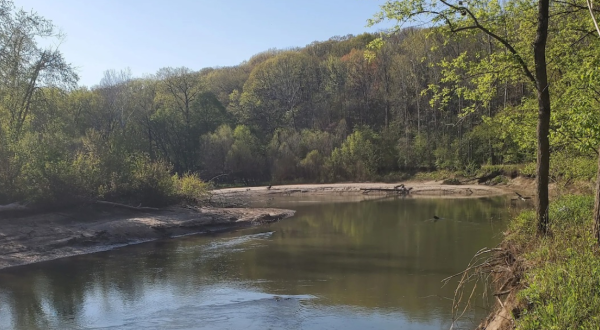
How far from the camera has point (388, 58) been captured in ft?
217

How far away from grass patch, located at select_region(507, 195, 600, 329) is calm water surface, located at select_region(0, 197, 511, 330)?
3.11m

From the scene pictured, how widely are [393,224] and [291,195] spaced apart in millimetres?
24700

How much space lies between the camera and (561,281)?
20.8ft

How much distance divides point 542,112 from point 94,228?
21355mm

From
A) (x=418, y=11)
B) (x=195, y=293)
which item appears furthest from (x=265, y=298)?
(x=418, y=11)

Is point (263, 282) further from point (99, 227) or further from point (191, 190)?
point (191, 190)

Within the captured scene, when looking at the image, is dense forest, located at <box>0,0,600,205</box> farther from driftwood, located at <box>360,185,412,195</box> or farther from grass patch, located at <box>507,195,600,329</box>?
driftwood, located at <box>360,185,412,195</box>

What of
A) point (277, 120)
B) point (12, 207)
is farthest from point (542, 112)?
point (277, 120)

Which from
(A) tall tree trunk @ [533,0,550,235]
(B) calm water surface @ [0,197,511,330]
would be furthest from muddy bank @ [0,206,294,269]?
(A) tall tree trunk @ [533,0,550,235]

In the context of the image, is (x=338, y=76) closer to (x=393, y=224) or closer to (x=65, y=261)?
(x=393, y=224)

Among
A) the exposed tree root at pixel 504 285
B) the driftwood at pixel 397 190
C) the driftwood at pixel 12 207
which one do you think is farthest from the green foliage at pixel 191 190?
the exposed tree root at pixel 504 285

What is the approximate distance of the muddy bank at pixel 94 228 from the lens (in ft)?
67.6

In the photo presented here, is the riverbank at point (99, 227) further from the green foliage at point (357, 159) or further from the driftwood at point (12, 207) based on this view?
the green foliage at point (357, 159)

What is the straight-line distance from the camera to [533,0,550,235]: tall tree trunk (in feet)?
30.5
